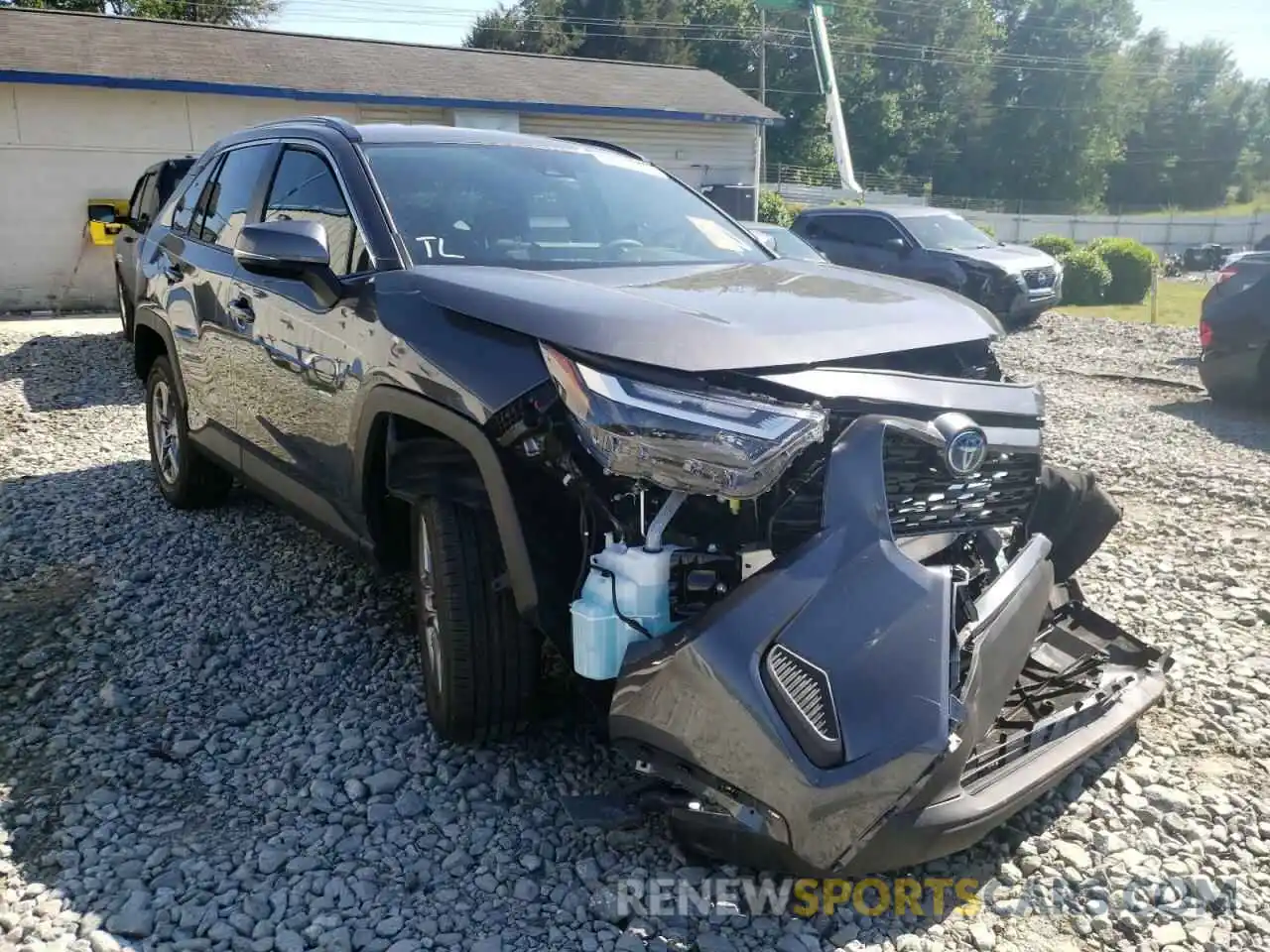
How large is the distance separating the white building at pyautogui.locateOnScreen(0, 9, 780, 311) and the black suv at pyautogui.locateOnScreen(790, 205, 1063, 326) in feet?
16.3

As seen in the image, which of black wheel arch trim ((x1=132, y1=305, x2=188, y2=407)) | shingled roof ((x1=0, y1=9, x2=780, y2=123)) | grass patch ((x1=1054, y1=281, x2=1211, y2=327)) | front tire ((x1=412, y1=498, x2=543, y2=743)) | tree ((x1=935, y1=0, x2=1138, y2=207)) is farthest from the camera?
tree ((x1=935, y1=0, x2=1138, y2=207))

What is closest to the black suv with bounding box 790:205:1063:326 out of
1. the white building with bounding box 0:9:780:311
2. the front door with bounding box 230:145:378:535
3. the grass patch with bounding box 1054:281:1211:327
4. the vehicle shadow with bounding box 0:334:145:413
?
the grass patch with bounding box 1054:281:1211:327

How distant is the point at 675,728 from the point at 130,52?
58.2ft

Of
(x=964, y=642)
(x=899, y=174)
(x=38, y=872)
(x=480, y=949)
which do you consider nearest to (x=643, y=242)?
(x=964, y=642)

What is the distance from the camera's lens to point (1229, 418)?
27.9 feet

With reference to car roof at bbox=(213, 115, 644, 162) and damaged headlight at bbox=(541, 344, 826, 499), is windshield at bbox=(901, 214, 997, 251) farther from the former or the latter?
damaged headlight at bbox=(541, 344, 826, 499)

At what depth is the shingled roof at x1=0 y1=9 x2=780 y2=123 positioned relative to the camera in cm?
1561

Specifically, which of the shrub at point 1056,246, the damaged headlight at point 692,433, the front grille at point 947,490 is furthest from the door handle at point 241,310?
the shrub at point 1056,246

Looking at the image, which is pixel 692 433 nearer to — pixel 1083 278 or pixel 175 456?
pixel 175 456

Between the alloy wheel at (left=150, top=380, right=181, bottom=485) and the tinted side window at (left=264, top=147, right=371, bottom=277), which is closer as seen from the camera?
the tinted side window at (left=264, top=147, right=371, bottom=277)

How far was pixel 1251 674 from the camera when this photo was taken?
380cm

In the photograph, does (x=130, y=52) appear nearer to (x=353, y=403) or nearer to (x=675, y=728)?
(x=353, y=403)

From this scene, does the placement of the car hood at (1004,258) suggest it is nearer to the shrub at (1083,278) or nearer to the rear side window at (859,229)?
the rear side window at (859,229)

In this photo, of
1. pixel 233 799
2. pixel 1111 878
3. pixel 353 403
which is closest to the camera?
pixel 1111 878
